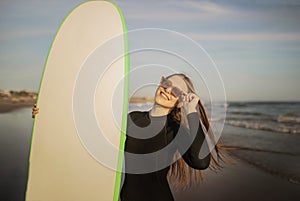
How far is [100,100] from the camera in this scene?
120 centimetres

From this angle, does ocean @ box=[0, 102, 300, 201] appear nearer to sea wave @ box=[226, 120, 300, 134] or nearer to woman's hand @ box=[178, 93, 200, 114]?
sea wave @ box=[226, 120, 300, 134]

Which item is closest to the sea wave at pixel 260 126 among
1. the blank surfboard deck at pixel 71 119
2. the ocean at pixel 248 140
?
the ocean at pixel 248 140

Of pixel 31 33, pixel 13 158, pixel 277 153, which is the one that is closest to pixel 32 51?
pixel 31 33

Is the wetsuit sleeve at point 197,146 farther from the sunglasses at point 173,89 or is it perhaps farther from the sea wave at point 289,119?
the sea wave at point 289,119

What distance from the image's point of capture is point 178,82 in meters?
1.26

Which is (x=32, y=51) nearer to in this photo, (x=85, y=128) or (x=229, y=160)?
(x=85, y=128)

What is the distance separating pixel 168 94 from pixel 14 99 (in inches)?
78.5

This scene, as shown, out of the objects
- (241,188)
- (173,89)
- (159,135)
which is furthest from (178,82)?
(241,188)

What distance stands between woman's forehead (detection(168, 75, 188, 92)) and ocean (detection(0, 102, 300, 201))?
988 mm

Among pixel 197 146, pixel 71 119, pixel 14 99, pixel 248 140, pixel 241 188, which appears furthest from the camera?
pixel 248 140

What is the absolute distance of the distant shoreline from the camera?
269cm

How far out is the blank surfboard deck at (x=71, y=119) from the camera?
44.8 inches

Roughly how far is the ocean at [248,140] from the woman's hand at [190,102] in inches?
40.5

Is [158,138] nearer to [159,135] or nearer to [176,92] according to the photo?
[159,135]
